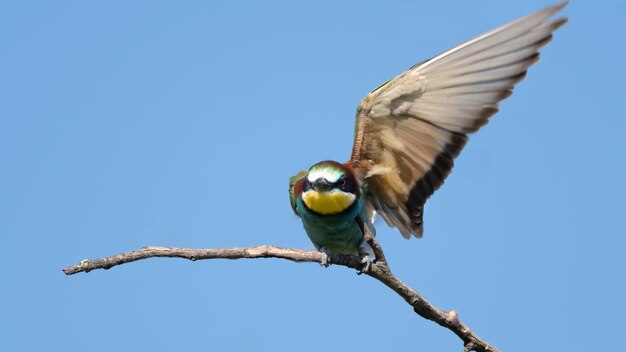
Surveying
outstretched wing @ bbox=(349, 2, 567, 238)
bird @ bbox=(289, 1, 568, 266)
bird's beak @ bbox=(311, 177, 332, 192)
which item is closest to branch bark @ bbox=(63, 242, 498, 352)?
bird @ bbox=(289, 1, 568, 266)

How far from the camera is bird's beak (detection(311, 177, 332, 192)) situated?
379cm

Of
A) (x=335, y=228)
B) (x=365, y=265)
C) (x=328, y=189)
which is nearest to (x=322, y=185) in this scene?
(x=328, y=189)

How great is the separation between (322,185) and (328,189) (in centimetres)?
4

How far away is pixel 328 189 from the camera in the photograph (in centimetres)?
381

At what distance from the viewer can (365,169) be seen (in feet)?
13.7

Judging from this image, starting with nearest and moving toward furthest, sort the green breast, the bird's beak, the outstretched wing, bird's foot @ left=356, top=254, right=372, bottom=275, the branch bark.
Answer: the branch bark < bird's foot @ left=356, top=254, right=372, bottom=275 < the outstretched wing < the bird's beak < the green breast

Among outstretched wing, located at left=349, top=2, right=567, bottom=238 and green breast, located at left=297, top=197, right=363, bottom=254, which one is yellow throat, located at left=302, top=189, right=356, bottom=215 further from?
outstretched wing, located at left=349, top=2, right=567, bottom=238

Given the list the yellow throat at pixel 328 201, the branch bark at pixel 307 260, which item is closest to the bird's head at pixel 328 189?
the yellow throat at pixel 328 201

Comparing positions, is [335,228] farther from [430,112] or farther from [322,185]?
[430,112]

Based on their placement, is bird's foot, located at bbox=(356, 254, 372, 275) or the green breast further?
the green breast

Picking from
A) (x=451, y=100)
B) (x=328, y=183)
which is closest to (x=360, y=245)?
(x=328, y=183)

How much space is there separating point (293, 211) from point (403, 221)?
0.63 m

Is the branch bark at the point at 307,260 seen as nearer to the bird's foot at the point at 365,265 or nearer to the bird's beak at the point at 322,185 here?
the bird's foot at the point at 365,265

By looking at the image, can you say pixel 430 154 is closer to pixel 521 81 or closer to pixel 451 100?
pixel 451 100
